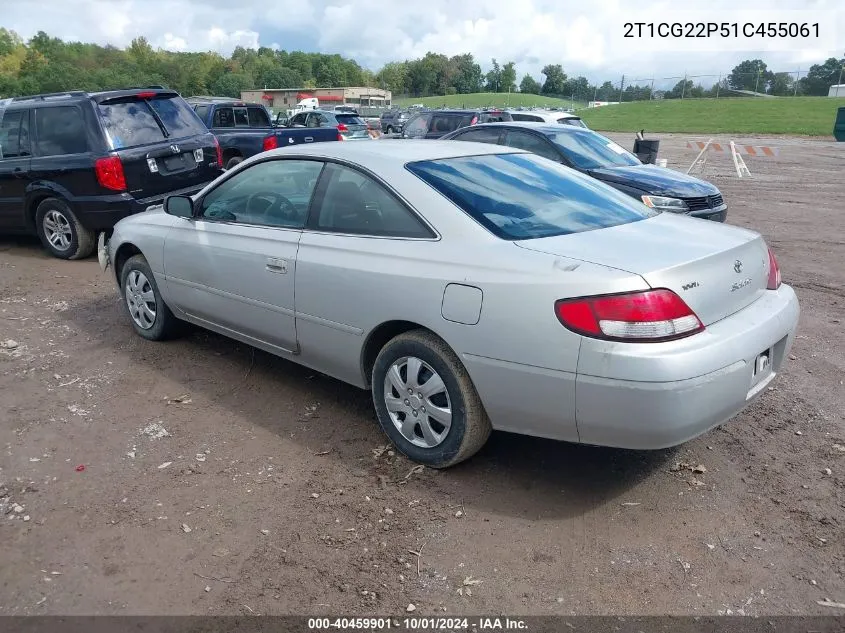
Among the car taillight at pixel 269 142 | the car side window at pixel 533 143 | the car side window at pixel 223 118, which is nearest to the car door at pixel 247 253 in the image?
the car side window at pixel 533 143

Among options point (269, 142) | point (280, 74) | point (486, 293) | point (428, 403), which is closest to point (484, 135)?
point (269, 142)

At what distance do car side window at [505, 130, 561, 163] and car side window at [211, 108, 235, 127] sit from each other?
6834 mm

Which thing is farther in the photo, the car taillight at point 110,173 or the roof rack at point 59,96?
the roof rack at point 59,96

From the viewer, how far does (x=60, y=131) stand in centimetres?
823

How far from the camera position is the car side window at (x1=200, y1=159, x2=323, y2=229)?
4.24 meters

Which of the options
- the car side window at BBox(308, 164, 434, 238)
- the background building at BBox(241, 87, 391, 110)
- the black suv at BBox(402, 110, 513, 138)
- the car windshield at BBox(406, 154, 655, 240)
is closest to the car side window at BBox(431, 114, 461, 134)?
the black suv at BBox(402, 110, 513, 138)

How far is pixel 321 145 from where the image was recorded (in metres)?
4.41

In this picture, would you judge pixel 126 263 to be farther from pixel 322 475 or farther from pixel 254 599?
pixel 254 599

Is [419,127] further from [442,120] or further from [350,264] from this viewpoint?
[350,264]

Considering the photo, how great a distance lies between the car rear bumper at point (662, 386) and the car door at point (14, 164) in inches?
317

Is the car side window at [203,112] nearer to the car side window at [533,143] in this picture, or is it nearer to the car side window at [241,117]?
the car side window at [241,117]

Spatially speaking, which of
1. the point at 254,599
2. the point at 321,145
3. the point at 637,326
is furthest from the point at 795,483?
the point at 321,145

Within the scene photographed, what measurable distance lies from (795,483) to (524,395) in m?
1.54

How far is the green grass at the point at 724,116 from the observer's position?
43.8 meters
